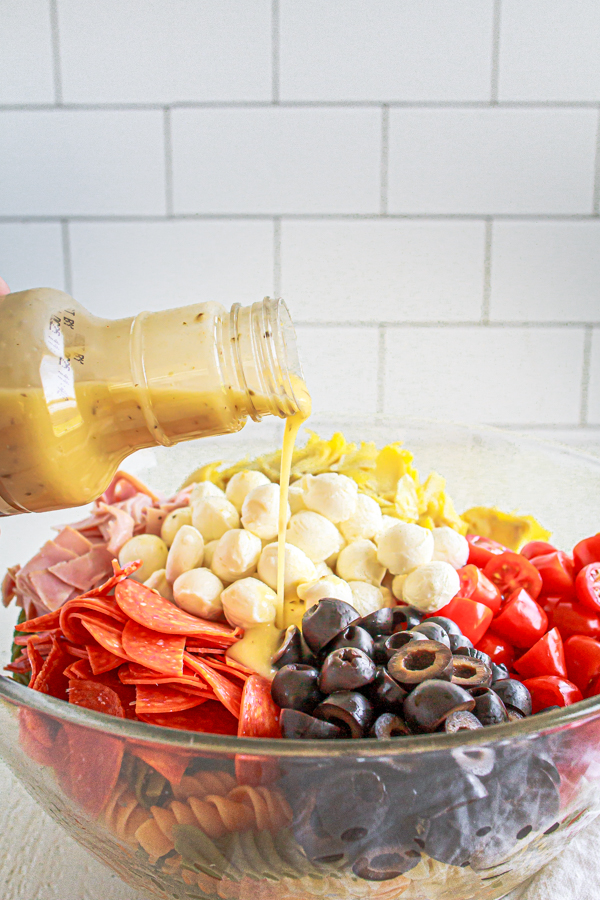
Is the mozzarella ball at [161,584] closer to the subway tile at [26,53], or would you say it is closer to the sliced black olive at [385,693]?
the sliced black olive at [385,693]

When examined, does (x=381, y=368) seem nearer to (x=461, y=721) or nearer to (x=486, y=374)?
(x=486, y=374)

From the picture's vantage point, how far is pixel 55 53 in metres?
1.30

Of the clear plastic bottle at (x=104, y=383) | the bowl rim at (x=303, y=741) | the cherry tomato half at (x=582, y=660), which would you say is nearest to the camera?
the bowl rim at (x=303, y=741)

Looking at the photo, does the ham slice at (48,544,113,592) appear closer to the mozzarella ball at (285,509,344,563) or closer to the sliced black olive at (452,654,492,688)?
the mozzarella ball at (285,509,344,563)

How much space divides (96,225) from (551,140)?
34.0 inches

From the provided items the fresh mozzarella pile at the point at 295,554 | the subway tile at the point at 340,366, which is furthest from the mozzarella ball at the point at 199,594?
the subway tile at the point at 340,366

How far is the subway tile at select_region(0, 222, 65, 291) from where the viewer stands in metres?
1.39

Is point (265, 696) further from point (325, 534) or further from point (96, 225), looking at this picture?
point (96, 225)

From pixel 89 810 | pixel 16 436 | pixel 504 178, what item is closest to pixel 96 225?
pixel 504 178

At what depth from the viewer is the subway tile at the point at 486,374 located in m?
1.44

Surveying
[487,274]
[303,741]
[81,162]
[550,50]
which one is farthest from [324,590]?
[550,50]

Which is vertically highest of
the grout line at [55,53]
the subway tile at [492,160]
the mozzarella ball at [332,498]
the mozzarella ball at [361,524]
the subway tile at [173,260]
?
the grout line at [55,53]

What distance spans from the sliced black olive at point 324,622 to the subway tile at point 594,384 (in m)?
1.02

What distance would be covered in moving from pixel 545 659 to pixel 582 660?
0.15ft
